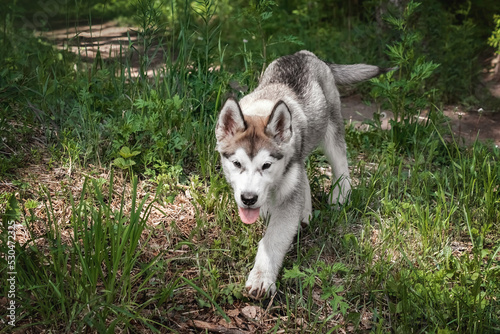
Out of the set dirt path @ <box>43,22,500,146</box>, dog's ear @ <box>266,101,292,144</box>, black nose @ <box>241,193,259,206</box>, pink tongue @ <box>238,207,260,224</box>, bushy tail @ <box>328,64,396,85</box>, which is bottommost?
dirt path @ <box>43,22,500,146</box>

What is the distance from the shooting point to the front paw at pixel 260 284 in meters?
2.95

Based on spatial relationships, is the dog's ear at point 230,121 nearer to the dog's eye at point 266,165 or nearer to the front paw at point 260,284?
the dog's eye at point 266,165

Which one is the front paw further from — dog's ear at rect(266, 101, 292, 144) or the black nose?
dog's ear at rect(266, 101, 292, 144)

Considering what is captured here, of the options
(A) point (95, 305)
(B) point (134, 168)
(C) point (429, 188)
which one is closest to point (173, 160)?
(B) point (134, 168)

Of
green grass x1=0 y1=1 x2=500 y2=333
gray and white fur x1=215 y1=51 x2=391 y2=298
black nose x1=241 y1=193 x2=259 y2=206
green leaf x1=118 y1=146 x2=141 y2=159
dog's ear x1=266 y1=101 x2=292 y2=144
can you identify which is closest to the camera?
green grass x1=0 y1=1 x2=500 y2=333

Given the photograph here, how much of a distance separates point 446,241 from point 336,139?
1258mm

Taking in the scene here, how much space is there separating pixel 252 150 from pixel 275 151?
16cm

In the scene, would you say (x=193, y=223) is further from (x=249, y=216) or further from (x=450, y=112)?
(x=450, y=112)

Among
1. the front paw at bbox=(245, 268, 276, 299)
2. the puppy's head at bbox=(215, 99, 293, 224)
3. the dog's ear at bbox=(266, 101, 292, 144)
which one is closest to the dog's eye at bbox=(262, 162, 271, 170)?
the puppy's head at bbox=(215, 99, 293, 224)

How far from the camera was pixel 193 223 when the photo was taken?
3.53 meters

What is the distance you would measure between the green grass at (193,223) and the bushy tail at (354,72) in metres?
0.22

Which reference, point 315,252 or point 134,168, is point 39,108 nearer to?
point 134,168

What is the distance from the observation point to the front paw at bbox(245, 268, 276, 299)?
2.95 m

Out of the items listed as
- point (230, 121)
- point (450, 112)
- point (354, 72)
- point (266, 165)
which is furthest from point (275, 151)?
point (450, 112)
